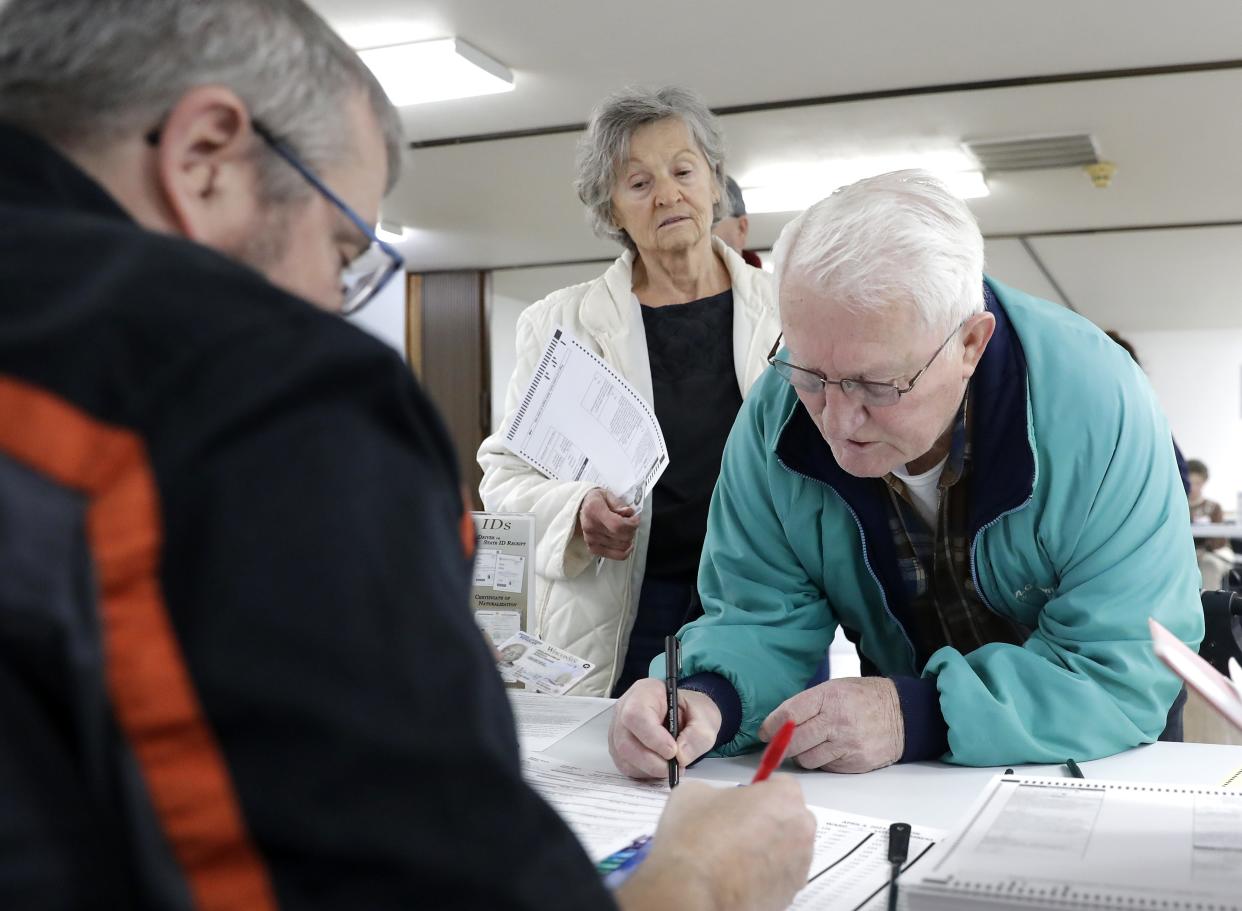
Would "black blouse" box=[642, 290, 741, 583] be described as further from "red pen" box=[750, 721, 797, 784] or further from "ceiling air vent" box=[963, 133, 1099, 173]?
"ceiling air vent" box=[963, 133, 1099, 173]

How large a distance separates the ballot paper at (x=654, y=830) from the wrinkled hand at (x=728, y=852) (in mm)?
20

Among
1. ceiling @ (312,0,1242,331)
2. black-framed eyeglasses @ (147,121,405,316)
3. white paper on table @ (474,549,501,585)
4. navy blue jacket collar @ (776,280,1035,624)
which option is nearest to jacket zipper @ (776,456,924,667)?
navy blue jacket collar @ (776,280,1035,624)

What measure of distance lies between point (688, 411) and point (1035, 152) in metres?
4.34

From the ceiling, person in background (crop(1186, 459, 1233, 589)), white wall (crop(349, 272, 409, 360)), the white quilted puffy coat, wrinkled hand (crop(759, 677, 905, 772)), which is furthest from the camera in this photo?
person in background (crop(1186, 459, 1233, 589))

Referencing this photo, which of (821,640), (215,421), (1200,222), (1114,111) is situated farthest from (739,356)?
(1200,222)

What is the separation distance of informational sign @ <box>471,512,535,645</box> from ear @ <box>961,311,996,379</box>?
66 centimetres

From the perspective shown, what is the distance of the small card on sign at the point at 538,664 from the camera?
1.68 m

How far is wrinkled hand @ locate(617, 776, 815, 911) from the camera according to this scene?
2.26 feet

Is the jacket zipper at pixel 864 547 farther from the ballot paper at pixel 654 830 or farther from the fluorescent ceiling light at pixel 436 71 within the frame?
the fluorescent ceiling light at pixel 436 71

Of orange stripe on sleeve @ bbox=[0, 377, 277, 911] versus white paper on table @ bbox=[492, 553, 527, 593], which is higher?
orange stripe on sleeve @ bbox=[0, 377, 277, 911]

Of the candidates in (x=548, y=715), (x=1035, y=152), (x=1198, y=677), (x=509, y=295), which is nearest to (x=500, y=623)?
(x=548, y=715)

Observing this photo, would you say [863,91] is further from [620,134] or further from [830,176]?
[620,134]

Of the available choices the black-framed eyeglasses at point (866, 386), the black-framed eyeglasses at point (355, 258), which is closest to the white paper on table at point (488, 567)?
the black-framed eyeglasses at point (866, 386)

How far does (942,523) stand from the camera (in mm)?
1443
